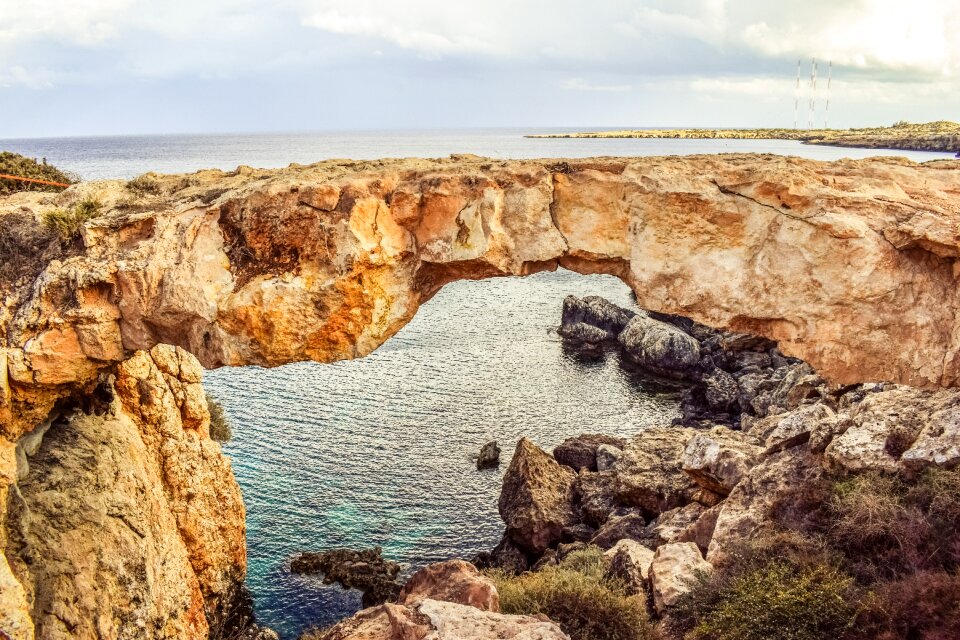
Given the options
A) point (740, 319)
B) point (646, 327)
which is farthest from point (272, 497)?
point (646, 327)

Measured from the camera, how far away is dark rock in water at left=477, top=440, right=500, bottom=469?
68.7 ft

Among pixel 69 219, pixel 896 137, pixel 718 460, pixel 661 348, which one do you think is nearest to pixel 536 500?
pixel 718 460

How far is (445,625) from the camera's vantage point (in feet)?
26.9

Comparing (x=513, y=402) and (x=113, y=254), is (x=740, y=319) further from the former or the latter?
(x=513, y=402)

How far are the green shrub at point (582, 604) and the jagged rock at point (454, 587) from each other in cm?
82

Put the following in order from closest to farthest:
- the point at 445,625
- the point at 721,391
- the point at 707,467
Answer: the point at 445,625, the point at 707,467, the point at 721,391

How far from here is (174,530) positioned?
1230cm

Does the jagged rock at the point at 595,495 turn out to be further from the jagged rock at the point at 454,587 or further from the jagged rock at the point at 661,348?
the jagged rock at the point at 661,348

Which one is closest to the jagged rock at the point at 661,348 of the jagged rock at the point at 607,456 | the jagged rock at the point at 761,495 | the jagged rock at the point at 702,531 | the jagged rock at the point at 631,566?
the jagged rock at the point at 607,456

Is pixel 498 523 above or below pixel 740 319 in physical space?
below

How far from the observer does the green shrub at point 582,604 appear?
974 centimetres

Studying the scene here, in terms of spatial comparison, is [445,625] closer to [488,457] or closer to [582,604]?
[582,604]

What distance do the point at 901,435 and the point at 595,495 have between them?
28.9ft

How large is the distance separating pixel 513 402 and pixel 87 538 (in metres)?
17.3
